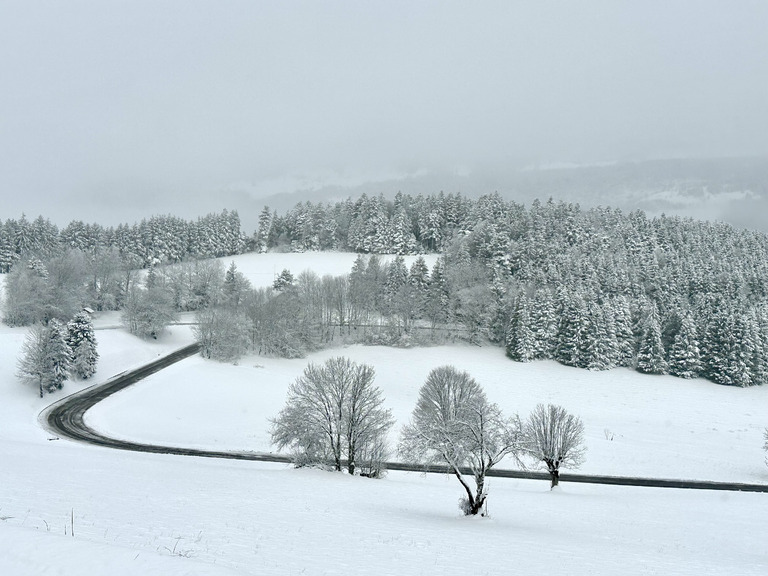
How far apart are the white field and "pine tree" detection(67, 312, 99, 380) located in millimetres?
4596

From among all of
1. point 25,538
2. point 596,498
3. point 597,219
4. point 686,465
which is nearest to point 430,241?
point 597,219

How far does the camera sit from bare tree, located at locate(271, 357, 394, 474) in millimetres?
37719

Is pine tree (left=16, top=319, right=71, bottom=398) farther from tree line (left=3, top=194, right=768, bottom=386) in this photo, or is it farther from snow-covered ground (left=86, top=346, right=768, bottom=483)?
tree line (left=3, top=194, right=768, bottom=386)

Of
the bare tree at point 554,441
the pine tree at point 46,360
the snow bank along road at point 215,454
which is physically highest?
the pine tree at point 46,360

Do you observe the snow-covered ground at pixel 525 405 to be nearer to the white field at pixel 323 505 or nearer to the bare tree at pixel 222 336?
the white field at pixel 323 505

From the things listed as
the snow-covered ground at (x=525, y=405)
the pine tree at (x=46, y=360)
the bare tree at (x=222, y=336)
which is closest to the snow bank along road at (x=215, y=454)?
the snow-covered ground at (x=525, y=405)

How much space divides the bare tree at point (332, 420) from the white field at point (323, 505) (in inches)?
114

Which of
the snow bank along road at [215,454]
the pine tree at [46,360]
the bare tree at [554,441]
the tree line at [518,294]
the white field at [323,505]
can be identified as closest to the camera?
the white field at [323,505]

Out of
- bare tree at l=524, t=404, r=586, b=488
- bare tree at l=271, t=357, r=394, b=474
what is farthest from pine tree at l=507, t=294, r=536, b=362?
bare tree at l=271, t=357, r=394, b=474

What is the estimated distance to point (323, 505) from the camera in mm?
24594

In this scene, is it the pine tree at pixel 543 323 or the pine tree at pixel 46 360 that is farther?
the pine tree at pixel 543 323

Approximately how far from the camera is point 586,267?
4136 inches

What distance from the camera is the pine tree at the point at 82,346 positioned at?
66.6 metres

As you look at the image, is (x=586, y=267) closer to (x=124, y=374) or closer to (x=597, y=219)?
(x=597, y=219)
